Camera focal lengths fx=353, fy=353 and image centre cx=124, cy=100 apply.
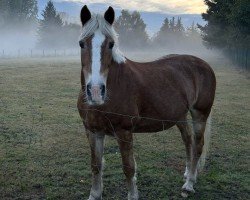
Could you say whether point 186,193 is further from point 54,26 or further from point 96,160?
point 54,26

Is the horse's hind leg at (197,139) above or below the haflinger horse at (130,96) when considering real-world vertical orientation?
below

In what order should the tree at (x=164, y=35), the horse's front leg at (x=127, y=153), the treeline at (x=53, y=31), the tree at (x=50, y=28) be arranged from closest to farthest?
1. the horse's front leg at (x=127, y=153)
2. the tree at (x=50, y=28)
3. the treeline at (x=53, y=31)
4. the tree at (x=164, y=35)

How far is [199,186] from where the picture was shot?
19.6 ft

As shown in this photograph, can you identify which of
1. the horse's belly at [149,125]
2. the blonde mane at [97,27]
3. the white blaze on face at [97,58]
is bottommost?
the horse's belly at [149,125]

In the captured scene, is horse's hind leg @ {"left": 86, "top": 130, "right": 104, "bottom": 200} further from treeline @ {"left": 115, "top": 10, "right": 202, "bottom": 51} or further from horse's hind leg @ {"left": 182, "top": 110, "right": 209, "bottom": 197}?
treeline @ {"left": 115, "top": 10, "right": 202, "bottom": 51}

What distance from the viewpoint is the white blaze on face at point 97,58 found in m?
3.91

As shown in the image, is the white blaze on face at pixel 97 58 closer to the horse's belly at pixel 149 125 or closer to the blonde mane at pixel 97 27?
the blonde mane at pixel 97 27

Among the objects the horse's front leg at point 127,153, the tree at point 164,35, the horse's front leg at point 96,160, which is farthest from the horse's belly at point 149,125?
the tree at point 164,35

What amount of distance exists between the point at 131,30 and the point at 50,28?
2068 centimetres

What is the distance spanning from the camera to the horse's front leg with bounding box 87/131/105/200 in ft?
16.1

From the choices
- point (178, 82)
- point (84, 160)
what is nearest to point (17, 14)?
point (84, 160)

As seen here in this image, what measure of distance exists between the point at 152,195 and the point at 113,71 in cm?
219

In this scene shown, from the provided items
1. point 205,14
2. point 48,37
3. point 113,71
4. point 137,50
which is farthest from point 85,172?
point 137,50

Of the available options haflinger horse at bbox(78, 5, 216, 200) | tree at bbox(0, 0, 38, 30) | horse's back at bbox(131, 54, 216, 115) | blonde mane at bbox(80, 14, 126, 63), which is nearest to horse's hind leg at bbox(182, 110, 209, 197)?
haflinger horse at bbox(78, 5, 216, 200)
